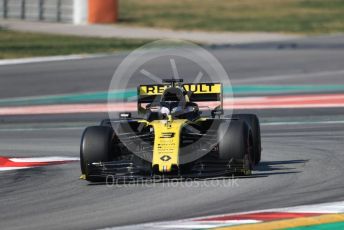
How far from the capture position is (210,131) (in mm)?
13070

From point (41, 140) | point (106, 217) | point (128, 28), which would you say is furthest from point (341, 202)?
point (128, 28)

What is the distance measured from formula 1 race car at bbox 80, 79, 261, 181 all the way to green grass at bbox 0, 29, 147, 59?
19.6 metres

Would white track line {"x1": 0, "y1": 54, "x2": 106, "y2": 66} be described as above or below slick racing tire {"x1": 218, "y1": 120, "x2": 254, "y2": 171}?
above

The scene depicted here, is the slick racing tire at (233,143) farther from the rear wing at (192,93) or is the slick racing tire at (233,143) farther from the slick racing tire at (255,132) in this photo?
the rear wing at (192,93)

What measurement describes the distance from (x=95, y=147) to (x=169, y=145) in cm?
90

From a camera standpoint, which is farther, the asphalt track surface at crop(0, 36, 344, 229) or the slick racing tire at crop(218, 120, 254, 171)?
the slick racing tire at crop(218, 120, 254, 171)

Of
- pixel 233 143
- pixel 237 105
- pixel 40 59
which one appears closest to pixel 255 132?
pixel 233 143

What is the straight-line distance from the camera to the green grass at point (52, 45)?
109 feet

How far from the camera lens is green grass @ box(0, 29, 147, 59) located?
3334 cm

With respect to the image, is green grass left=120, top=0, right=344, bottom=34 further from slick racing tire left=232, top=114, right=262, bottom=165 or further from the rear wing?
the rear wing

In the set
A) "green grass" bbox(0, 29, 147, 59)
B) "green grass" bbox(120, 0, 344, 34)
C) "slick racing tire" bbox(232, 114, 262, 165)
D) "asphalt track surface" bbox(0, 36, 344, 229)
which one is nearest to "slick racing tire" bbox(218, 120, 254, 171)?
"asphalt track surface" bbox(0, 36, 344, 229)

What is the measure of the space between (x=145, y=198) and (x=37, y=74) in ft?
57.1

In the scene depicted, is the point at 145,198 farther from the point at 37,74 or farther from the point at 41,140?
the point at 37,74

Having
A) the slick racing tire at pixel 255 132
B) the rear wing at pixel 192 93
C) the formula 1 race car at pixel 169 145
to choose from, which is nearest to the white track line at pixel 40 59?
the rear wing at pixel 192 93
